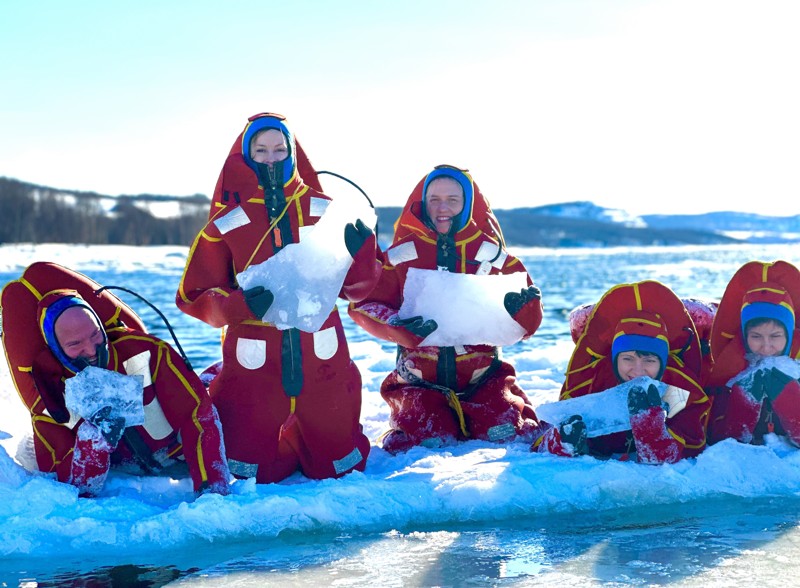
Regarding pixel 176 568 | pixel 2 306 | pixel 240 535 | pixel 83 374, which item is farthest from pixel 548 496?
pixel 2 306

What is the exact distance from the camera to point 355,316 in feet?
13.4

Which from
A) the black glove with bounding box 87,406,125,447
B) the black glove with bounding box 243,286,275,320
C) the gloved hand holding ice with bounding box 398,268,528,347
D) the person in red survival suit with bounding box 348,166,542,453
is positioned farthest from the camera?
the person in red survival suit with bounding box 348,166,542,453

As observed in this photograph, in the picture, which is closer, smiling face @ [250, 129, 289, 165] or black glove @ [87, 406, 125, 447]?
black glove @ [87, 406, 125, 447]

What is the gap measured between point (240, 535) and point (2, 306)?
54.7 inches

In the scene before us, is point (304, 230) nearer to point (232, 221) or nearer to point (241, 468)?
point (232, 221)

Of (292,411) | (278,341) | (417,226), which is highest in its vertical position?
(417,226)

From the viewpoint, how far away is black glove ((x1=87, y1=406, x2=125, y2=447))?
325 centimetres

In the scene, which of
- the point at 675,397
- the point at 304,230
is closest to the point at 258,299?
the point at 304,230

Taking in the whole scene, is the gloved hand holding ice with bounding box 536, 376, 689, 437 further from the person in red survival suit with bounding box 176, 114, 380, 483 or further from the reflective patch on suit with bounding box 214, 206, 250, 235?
the reflective patch on suit with bounding box 214, 206, 250, 235

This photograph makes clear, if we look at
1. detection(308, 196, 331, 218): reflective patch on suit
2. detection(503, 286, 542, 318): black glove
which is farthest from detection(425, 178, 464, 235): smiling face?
detection(308, 196, 331, 218): reflective patch on suit

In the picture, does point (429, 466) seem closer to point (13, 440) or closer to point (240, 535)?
point (240, 535)

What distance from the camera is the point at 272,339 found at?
11.8ft

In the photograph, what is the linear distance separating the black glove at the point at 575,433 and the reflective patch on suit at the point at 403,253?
105 cm

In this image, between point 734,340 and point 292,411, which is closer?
point 292,411
